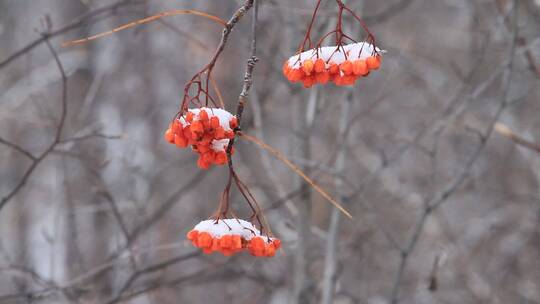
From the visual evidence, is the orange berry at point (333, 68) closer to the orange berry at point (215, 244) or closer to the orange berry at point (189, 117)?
the orange berry at point (189, 117)

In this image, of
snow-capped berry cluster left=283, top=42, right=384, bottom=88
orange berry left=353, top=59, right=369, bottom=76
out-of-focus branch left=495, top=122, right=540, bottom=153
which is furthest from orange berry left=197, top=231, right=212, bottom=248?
out-of-focus branch left=495, top=122, right=540, bottom=153

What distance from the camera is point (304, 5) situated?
5.99 metres

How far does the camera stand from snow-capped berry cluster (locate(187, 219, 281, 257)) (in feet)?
6.05

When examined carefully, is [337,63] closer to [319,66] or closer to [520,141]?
[319,66]

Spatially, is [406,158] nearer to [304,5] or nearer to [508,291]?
[508,291]

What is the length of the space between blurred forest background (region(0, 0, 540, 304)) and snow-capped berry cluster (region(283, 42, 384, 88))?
1697 mm

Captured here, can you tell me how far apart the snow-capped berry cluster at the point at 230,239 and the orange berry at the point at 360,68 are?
50 cm

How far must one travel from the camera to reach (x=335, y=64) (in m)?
1.85

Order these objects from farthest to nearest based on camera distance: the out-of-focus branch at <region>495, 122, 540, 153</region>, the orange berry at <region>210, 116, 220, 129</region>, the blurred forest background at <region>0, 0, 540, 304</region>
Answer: the blurred forest background at <region>0, 0, 540, 304</region> < the out-of-focus branch at <region>495, 122, 540, 153</region> < the orange berry at <region>210, 116, 220, 129</region>

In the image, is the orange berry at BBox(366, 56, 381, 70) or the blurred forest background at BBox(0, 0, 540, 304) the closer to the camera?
the orange berry at BBox(366, 56, 381, 70)

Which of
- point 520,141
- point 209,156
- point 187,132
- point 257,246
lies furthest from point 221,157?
point 520,141

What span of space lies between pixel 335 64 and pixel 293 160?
7.36 ft

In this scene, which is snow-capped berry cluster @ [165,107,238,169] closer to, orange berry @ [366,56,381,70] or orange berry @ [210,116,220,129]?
orange berry @ [210,116,220,129]

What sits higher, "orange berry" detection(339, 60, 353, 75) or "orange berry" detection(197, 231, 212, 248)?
"orange berry" detection(339, 60, 353, 75)
